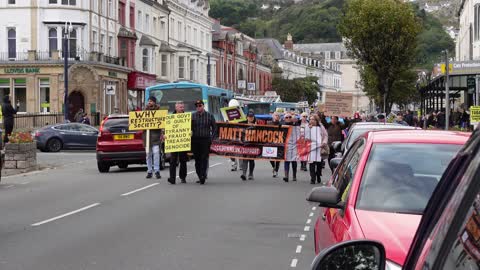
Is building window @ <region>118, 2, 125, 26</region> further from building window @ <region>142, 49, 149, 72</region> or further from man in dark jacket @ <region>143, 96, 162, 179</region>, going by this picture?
man in dark jacket @ <region>143, 96, 162, 179</region>

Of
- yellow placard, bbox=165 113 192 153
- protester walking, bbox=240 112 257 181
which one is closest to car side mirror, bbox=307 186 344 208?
yellow placard, bbox=165 113 192 153

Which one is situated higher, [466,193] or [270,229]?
[466,193]

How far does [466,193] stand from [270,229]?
32.8 ft

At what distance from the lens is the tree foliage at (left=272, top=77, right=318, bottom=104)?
118 m

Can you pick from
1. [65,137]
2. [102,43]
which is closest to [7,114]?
[65,137]

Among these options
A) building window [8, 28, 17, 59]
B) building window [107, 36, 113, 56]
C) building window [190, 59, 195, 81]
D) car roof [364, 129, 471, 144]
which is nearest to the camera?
car roof [364, 129, 471, 144]

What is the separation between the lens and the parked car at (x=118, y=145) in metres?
23.4

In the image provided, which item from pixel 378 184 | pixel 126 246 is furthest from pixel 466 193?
pixel 126 246

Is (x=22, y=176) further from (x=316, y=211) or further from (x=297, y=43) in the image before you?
(x=297, y=43)

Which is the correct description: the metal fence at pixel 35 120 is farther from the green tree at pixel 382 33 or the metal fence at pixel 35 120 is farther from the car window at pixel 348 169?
the car window at pixel 348 169

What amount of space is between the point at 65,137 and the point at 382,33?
73.3 ft

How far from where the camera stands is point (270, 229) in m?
11.8

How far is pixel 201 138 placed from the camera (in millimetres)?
18969

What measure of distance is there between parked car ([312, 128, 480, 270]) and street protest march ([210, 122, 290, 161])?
1858cm
